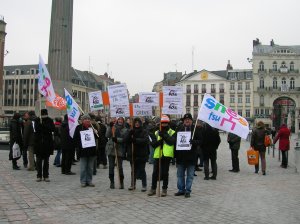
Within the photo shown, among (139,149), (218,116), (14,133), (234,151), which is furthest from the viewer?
(234,151)

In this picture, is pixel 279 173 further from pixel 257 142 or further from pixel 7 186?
pixel 7 186

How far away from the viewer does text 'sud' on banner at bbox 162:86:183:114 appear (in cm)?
1140

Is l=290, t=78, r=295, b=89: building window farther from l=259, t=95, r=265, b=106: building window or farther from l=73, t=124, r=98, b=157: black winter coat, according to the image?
l=73, t=124, r=98, b=157: black winter coat

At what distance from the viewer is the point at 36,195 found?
8.53 metres

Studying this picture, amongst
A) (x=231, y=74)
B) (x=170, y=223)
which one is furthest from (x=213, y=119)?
(x=231, y=74)

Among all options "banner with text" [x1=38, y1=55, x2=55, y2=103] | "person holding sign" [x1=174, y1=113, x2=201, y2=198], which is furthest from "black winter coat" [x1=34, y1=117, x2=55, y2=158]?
"person holding sign" [x1=174, y1=113, x2=201, y2=198]

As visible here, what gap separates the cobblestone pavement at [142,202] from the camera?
6809mm

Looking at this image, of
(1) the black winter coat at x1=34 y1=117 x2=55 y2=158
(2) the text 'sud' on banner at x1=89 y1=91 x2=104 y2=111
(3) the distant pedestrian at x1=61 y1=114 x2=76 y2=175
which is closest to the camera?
(1) the black winter coat at x1=34 y1=117 x2=55 y2=158

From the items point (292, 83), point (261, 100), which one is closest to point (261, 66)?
point (261, 100)

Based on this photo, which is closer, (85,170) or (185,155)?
(185,155)

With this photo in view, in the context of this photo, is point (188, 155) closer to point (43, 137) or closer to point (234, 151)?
point (43, 137)

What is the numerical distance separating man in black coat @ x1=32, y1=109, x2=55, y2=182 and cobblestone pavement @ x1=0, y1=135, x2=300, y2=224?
1.56ft

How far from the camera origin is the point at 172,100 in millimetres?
11461

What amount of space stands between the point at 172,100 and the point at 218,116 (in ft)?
6.06
